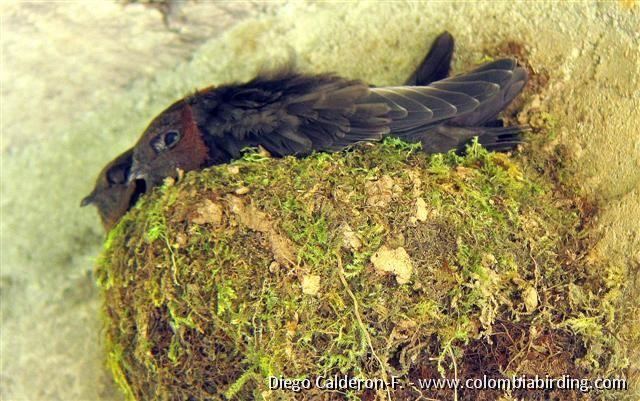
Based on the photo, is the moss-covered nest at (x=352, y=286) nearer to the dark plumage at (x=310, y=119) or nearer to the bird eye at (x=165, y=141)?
the dark plumage at (x=310, y=119)

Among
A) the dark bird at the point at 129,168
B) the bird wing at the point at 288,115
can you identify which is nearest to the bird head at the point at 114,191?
the dark bird at the point at 129,168

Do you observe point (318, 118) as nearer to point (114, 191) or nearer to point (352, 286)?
point (352, 286)

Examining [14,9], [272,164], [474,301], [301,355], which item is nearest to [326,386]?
[301,355]

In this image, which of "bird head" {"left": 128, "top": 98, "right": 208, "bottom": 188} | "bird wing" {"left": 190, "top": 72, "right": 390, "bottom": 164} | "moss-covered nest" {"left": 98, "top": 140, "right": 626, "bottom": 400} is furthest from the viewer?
"bird head" {"left": 128, "top": 98, "right": 208, "bottom": 188}

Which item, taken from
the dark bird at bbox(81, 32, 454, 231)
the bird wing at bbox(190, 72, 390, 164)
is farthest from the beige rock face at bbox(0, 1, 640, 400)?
the bird wing at bbox(190, 72, 390, 164)

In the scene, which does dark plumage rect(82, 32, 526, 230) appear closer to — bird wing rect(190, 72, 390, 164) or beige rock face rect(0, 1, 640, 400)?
bird wing rect(190, 72, 390, 164)

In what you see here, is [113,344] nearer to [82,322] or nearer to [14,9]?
[82,322]
